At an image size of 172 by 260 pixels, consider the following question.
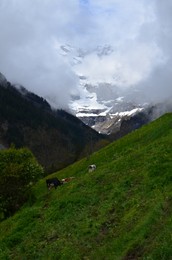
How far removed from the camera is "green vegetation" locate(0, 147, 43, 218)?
4122cm

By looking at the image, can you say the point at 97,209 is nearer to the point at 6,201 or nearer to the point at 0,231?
the point at 0,231

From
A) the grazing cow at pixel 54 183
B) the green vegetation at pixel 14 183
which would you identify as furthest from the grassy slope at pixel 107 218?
the grazing cow at pixel 54 183

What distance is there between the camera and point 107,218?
2706 centimetres

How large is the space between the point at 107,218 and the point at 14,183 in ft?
55.3

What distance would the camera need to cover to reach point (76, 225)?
91.5ft

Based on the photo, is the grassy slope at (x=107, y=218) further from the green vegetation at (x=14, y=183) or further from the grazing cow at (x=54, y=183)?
the grazing cow at (x=54, y=183)

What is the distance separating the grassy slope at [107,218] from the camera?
22281 mm

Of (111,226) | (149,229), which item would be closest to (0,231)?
(111,226)

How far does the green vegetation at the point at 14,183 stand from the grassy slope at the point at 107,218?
2935 mm

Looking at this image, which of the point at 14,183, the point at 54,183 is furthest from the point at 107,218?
the point at 54,183

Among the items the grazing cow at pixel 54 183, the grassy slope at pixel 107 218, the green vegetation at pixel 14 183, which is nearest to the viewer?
the grassy slope at pixel 107 218

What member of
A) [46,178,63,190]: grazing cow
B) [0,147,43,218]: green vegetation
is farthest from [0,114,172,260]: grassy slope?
[46,178,63,190]: grazing cow

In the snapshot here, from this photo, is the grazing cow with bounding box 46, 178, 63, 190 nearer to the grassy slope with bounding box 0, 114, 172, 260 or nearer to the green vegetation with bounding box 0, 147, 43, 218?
the green vegetation with bounding box 0, 147, 43, 218

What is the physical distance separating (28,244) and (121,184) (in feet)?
26.0
